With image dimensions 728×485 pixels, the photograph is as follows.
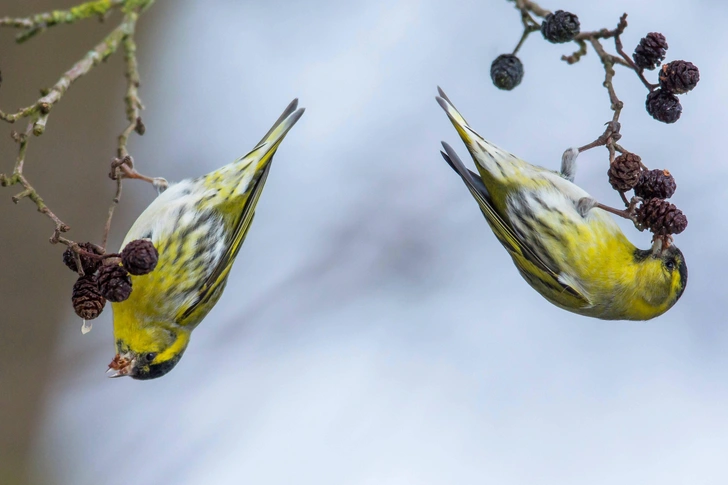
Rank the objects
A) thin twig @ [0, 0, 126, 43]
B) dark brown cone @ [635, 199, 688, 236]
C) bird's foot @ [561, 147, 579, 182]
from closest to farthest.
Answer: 1. thin twig @ [0, 0, 126, 43]
2. dark brown cone @ [635, 199, 688, 236]
3. bird's foot @ [561, 147, 579, 182]

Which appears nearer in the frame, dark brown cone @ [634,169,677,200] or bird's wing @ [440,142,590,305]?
dark brown cone @ [634,169,677,200]

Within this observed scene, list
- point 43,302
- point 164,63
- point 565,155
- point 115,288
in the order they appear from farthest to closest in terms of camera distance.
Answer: point 164,63 → point 43,302 → point 565,155 → point 115,288

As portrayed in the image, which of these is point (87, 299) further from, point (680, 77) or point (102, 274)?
point (680, 77)

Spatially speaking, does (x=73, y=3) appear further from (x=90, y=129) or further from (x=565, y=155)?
(x=565, y=155)

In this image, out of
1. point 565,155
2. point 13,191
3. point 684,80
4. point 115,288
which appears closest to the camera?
point 115,288

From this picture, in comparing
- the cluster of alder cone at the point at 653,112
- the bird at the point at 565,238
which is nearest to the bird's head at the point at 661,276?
the bird at the point at 565,238

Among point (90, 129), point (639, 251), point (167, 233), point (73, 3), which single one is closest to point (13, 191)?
point (90, 129)

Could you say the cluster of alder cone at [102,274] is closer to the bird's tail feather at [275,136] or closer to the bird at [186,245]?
the bird at [186,245]

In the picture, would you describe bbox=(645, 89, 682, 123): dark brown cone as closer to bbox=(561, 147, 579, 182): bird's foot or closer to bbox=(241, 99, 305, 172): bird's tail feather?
bbox=(561, 147, 579, 182): bird's foot

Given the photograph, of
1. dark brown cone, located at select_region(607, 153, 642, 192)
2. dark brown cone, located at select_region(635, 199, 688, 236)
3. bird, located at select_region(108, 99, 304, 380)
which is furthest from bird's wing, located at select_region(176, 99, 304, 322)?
dark brown cone, located at select_region(635, 199, 688, 236)
